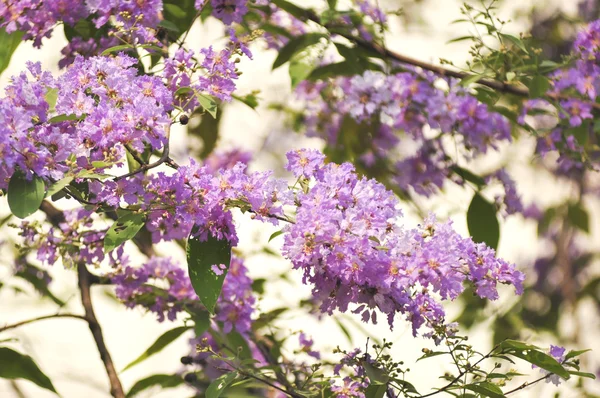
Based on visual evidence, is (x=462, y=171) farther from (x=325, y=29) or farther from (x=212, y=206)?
(x=212, y=206)

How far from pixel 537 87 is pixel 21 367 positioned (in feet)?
2.56

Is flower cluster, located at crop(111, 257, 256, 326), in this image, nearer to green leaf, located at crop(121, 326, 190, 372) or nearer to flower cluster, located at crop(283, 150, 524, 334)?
green leaf, located at crop(121, 326, 190, 372)

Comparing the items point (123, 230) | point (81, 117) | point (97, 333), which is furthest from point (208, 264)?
point (97, 333)

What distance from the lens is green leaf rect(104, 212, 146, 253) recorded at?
2.84 feet

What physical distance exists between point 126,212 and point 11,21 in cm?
36

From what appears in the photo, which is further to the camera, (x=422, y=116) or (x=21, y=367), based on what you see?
(x=422, y=116)

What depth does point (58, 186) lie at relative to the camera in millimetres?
790

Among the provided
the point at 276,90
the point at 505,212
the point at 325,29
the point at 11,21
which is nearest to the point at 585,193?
the point at 276,90

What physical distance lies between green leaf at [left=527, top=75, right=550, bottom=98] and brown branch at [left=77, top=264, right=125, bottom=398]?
0.67 m

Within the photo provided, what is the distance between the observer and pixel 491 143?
152cm

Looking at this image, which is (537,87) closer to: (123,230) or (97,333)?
(123,230)

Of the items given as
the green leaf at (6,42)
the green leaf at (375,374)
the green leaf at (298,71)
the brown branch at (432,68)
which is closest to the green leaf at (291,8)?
the brown branch at (432,68)

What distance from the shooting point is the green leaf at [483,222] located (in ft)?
4.45

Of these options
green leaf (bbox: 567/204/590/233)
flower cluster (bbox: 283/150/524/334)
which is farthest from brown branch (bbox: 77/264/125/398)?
green leaf (bbox: 567/204/590/233)
